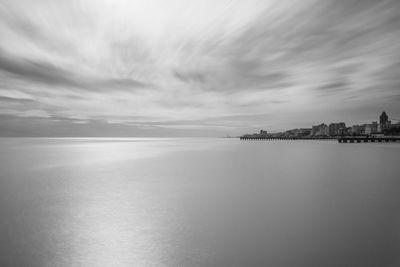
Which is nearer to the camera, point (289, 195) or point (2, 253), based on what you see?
point (2, 253)

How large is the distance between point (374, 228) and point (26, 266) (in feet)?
32.5

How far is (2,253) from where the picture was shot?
6199 mm

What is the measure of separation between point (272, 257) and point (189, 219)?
3.77 metres

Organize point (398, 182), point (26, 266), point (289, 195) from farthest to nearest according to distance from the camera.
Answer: point (398, 182) < point (289, 195) < point (26, 266)

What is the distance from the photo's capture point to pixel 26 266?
5.69m

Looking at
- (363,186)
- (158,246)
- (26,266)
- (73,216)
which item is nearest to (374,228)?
(158,246)

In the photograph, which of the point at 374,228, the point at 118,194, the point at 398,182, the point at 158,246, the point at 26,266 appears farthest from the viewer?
the point at 398,182

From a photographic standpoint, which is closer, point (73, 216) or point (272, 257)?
point (272, 257)

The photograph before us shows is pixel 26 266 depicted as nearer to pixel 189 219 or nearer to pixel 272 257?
pixel 189 219

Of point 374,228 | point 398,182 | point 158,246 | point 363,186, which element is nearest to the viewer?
point 158,246

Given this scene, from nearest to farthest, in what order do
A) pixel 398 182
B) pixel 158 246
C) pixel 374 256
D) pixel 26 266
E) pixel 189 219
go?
pixel 26 266 < pixel 374 256 < pixel 158 246 < pixel 189 219 < pixel 398 182

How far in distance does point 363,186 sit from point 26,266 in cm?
1689

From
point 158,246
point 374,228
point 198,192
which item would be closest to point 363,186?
point 374,228

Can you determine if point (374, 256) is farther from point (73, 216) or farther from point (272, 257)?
point (73, 216)
